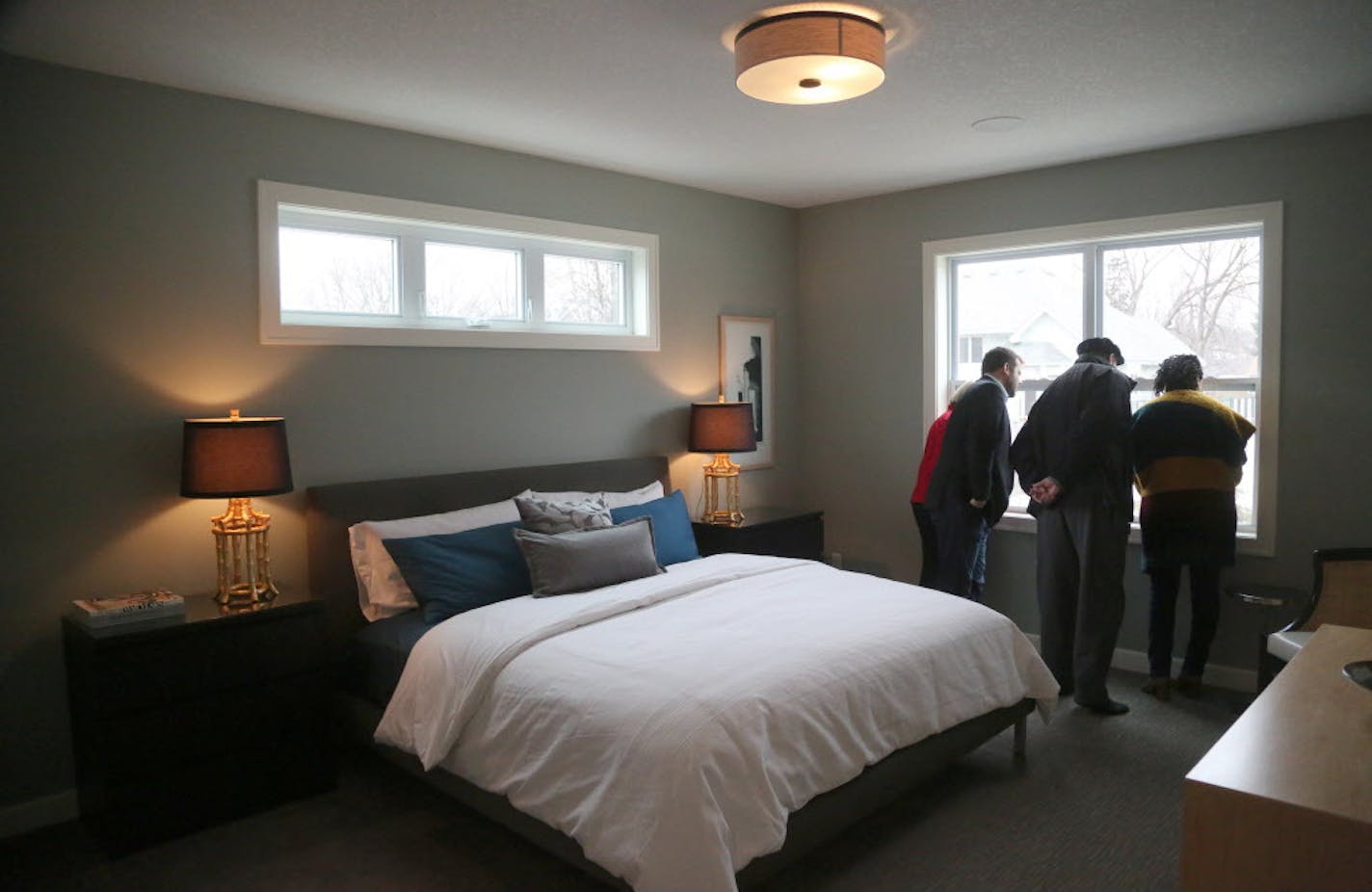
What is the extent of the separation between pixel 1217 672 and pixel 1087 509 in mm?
1147

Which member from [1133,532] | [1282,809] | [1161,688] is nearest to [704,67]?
[1282,809]

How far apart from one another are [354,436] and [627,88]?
180 cm

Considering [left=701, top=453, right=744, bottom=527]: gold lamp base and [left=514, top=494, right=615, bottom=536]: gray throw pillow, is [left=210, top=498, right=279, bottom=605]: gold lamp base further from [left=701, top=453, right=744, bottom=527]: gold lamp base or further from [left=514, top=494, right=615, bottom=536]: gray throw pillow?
[left=701, top=453, right=744, bottom=527]: gold lamp base

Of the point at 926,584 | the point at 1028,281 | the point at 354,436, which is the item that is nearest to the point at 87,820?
the point at 354,436

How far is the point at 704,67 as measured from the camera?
10.3 ft

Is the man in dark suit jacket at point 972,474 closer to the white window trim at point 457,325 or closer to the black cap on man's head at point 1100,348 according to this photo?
the black cap on man's head at point 1100,348

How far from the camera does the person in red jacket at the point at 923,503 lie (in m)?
4.79

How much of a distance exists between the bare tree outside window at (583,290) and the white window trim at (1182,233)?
1.82 metres

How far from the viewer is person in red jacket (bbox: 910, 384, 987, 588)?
15.7ft

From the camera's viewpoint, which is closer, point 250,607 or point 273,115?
point 250,607

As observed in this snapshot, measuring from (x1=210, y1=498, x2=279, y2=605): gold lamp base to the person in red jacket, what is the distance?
316 centimetres

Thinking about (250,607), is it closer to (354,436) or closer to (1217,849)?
(354,436)

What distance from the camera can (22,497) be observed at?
3010mm

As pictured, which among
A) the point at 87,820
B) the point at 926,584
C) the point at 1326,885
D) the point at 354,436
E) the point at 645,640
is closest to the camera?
the point at 1326,885
